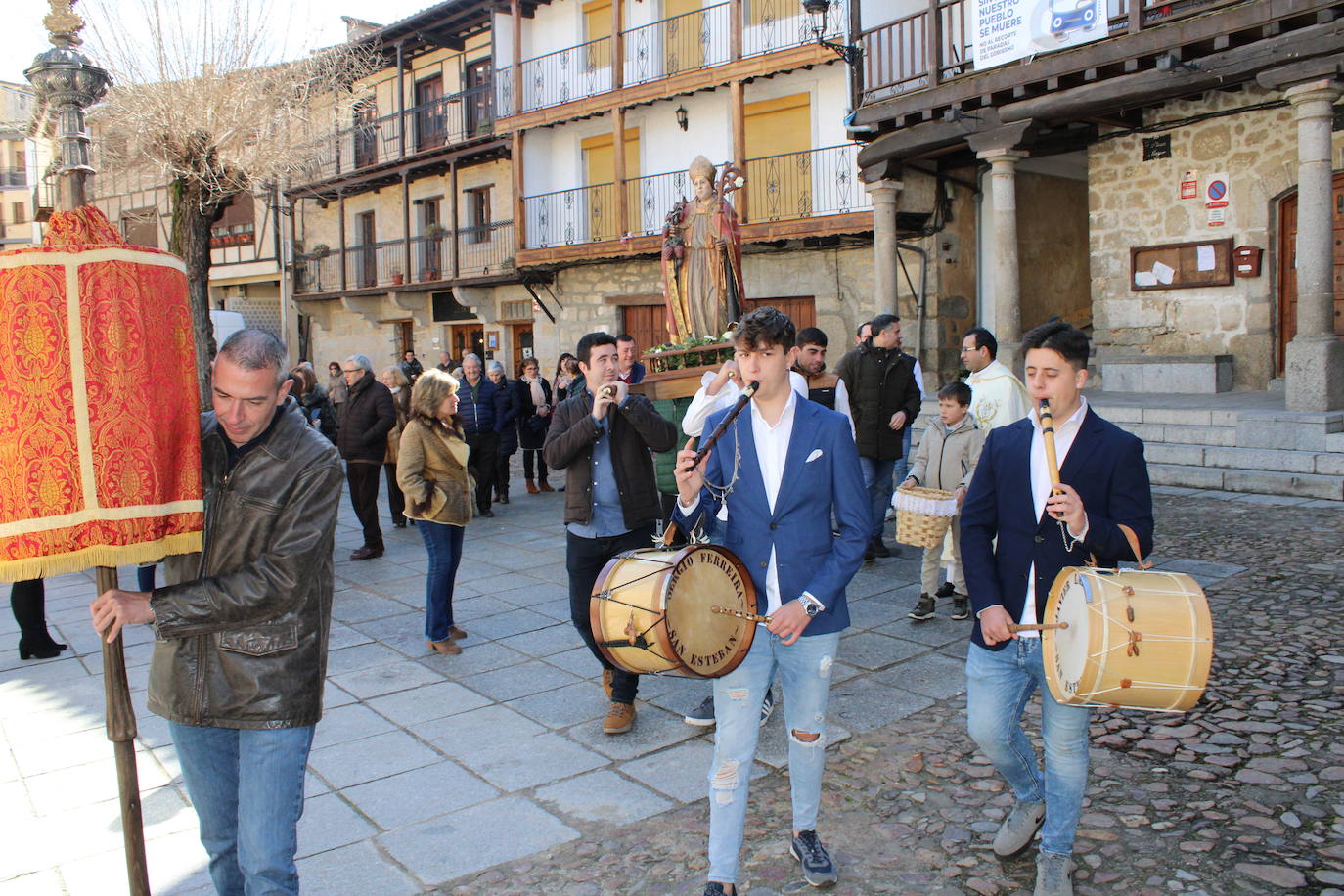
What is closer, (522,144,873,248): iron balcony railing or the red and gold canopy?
the red and gold canopy

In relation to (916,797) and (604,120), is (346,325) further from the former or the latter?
(916,797)

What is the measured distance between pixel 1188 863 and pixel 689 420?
2648mm

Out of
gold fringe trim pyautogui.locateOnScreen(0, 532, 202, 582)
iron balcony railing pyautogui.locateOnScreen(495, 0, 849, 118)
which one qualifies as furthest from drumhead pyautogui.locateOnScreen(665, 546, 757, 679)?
iron balcony railing pyautogui.locateOnScreen(495, 0, 849, 118)

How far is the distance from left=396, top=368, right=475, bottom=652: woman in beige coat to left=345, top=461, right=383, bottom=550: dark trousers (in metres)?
3.08

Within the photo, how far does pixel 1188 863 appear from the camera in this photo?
3121 mm

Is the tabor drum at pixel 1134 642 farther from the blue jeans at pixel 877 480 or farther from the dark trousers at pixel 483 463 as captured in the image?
the dark trousers at pixel 483 463

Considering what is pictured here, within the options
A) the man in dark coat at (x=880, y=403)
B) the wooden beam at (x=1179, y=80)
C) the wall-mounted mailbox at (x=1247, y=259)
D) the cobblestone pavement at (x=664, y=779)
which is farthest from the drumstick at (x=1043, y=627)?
the wall-mounted mailbox at (x=1247, y=259)

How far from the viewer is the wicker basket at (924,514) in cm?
538

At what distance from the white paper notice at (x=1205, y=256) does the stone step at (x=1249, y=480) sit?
3541 mm

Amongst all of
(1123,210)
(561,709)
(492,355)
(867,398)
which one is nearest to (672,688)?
(561,709)

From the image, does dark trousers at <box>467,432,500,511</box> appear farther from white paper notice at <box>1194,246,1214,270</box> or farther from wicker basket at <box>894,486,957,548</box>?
white paper notice at <box>1194,246,1214,270</box>

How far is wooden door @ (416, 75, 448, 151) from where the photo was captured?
23812 mm

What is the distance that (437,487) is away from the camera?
18.7 ft

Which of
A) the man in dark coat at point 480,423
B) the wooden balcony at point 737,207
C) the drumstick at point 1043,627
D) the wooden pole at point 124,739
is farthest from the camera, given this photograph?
the wooden balcony at point 737,207
